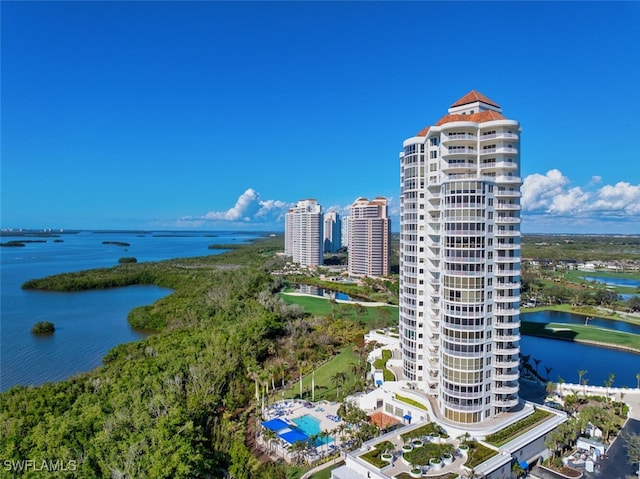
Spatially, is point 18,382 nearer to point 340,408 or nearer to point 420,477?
point 340,408

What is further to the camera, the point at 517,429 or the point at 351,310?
the point at 351,310

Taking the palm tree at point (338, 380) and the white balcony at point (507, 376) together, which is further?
the palm tree at point (338, 380)

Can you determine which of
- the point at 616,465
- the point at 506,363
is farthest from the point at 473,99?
the point at 616,465

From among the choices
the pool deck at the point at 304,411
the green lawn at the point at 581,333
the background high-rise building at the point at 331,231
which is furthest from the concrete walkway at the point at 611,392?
the background high-rise building at the point at 331,231

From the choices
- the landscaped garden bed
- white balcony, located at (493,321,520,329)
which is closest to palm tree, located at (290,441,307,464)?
the landscaped garden bed

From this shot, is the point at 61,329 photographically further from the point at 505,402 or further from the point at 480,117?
the point at 480,117

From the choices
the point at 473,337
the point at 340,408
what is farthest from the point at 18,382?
the point at 473,337

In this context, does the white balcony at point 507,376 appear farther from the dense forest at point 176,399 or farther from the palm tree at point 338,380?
the dense forest at point 176,399
